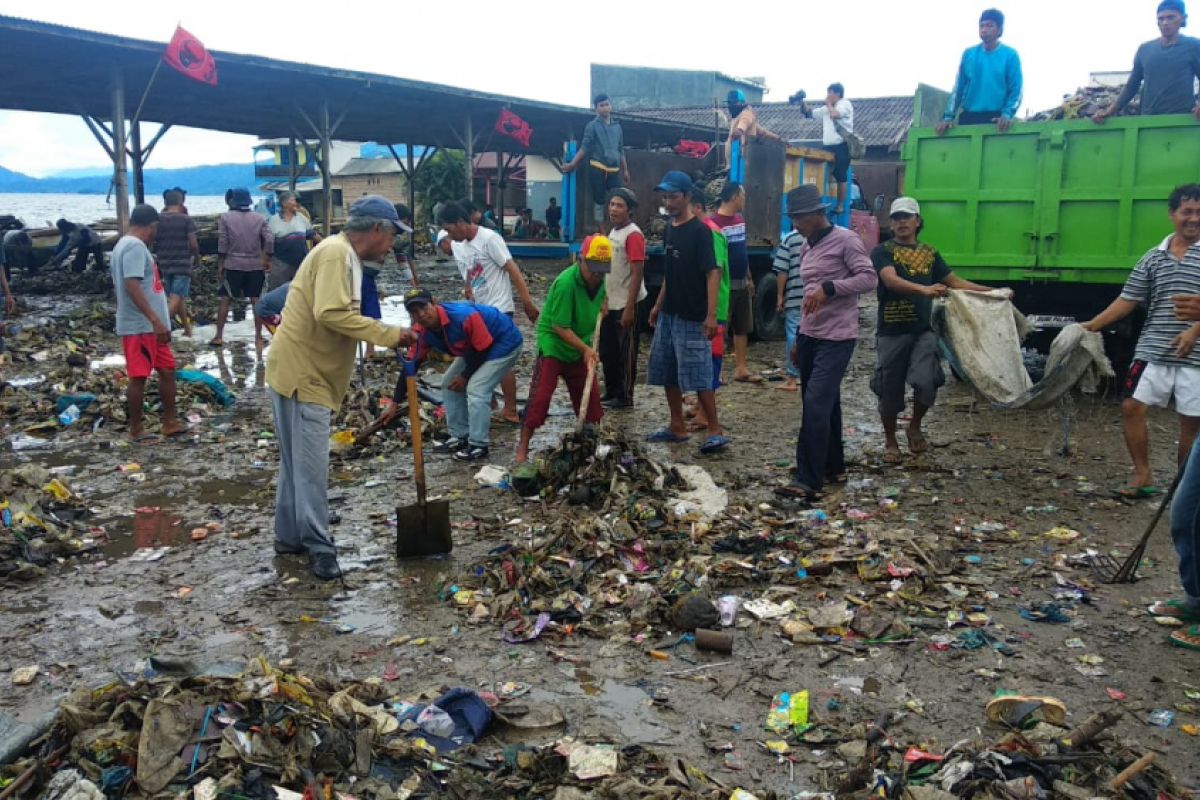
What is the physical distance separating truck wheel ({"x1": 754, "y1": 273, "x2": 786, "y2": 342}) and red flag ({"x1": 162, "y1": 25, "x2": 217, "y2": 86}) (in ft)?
24.3

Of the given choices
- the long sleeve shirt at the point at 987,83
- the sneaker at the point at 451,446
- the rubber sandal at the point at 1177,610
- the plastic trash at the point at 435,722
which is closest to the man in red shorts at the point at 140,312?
the sneaker at the point at 451,446

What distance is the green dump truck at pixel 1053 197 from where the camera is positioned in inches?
309

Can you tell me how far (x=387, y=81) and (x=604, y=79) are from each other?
26.5m

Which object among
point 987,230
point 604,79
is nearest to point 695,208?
point 987,230

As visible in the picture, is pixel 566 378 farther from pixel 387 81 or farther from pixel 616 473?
pixel 387 81

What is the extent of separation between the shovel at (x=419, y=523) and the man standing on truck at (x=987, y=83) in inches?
235

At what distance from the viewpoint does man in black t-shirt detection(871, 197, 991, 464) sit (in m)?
6.18

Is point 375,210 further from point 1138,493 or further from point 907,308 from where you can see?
point 1138,493

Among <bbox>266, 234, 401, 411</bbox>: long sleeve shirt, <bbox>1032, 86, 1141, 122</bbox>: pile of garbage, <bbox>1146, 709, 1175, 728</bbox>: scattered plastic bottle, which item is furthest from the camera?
<bbox>1032, 86, 1141, 122</bbox>: pile of garbage

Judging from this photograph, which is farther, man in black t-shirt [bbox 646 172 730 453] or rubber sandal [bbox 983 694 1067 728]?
man in black t-shirt [bbox 646 172 730 453]

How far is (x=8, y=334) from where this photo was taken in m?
11.2

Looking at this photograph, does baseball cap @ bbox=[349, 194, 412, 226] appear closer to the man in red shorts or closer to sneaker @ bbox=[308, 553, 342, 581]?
sneaker @ bbox=[308, 553, 342, 581]

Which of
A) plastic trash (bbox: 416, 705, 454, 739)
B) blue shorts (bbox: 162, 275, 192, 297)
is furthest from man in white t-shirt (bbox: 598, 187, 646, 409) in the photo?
blue shorts (bbox: 162, 275, 192, 297)

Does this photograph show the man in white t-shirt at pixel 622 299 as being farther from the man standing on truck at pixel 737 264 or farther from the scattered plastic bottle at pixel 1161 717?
the scattered plastic bottle at pixel 1161 717
